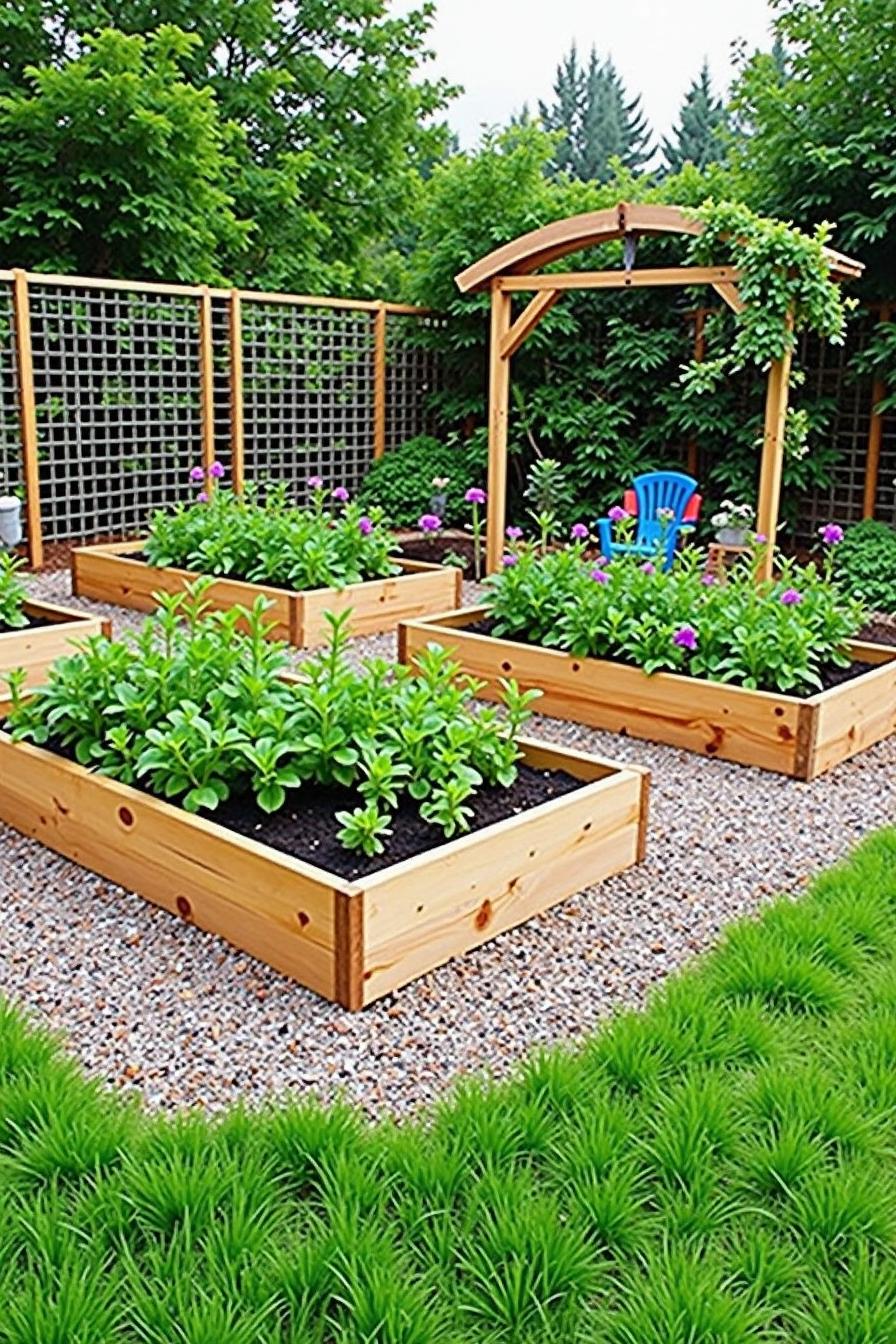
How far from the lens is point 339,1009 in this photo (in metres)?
2.37

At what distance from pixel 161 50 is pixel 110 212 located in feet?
6.02

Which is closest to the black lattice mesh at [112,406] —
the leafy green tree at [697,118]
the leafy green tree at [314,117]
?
the leafy green tree at [314,117]

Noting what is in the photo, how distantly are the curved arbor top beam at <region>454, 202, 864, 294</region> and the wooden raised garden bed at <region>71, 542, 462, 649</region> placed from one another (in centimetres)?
217

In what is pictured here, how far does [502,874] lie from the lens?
270cm

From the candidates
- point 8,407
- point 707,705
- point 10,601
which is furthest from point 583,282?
point 10,601

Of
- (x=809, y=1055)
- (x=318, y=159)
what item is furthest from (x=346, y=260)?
(x=809, y=1055)

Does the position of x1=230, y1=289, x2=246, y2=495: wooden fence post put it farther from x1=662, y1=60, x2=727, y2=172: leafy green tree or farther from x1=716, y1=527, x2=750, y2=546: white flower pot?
x1=662, y1=60, x2=727, y2=172: leafy green tree

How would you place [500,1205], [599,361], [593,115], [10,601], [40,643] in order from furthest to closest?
[593,115]
[599,361]
[10,601]
[40,643]
[500,1205]

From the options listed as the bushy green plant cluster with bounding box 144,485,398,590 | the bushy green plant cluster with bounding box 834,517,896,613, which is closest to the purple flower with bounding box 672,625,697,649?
the bushy green plant cluster with bounding box 144,485,398,590

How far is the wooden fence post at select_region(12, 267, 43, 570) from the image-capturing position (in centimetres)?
709

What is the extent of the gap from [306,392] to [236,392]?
70cm

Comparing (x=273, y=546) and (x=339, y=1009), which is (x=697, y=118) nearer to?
(x=273, y=546)

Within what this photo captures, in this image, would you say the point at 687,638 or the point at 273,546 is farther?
the point at 273,546

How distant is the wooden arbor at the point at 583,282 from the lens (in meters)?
6.25
